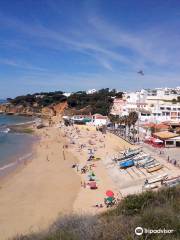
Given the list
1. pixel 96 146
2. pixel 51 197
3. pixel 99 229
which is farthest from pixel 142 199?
pixel 96 146

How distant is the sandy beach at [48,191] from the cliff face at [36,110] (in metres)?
55.6

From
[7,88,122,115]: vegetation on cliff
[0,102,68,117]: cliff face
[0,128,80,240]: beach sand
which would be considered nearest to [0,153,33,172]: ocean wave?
[0,128,80,240]: beach sand

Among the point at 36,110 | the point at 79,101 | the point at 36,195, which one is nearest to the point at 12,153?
the point at 36,195

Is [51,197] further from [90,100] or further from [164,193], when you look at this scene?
[90,100]

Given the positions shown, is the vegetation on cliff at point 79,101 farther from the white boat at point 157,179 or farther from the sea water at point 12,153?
the white boat at point 157,179

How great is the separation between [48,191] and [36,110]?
277 ft

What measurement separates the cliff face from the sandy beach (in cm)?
5555

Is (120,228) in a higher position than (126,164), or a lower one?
higher

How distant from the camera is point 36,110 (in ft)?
337

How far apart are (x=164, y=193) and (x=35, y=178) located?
14620 millimetres

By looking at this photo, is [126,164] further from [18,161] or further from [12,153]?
[12,153]

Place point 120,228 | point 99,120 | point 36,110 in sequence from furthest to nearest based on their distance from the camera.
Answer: point 36,110 → point 99,120 → point 120,228

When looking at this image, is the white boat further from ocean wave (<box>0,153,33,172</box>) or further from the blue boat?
ocean wave (<box>0,153,33,172</box>)

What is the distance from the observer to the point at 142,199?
10586mm
